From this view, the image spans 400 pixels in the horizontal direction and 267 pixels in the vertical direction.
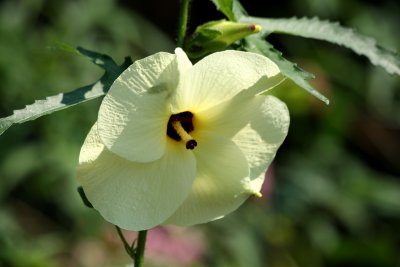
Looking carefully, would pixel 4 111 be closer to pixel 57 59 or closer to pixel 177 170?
pixel 57 59

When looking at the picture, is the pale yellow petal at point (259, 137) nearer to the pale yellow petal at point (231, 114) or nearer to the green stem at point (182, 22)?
the pale yellow petal at point (231, 114)

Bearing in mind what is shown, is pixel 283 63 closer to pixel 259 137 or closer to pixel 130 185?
pixel 259 137

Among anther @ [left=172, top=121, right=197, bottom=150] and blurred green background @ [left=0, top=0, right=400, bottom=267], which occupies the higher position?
anther @ [left=172, top=121, right=197, bottom=150]

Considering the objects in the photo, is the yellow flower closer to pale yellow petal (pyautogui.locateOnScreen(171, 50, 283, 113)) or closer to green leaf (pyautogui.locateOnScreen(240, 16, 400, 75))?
pale yellow petal (pyautogui.locateOnScreen(171, 50, 283, 113))

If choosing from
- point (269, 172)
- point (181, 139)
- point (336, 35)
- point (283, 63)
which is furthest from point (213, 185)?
point (269, 172)

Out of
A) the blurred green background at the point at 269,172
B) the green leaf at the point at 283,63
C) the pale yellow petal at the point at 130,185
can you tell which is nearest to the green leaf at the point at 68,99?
the pale yellow petal at the point at 130,185

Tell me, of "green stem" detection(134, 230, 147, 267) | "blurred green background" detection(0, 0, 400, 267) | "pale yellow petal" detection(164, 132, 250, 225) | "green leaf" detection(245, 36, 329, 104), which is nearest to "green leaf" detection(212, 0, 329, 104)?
"green leaf" detection(245, 36, 329, 104)
